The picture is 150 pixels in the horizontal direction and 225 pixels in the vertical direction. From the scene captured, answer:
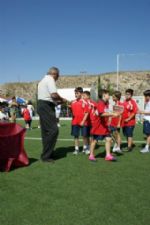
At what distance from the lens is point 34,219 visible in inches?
156

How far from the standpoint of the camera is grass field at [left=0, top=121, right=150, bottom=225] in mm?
3992

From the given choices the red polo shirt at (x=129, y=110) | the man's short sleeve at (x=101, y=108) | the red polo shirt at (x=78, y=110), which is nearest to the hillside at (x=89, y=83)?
the red polo shirt at (x=129, y=110)

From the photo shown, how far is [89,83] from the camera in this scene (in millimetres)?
96250

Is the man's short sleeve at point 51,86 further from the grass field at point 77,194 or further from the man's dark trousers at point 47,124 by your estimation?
the grass field at point 77,194

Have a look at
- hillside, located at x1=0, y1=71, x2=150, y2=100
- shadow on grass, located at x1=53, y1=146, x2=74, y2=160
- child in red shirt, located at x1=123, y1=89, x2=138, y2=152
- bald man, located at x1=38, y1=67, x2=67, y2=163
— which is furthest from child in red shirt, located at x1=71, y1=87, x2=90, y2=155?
hillside, located at x1=0, y1=71, x2=150, y2=100

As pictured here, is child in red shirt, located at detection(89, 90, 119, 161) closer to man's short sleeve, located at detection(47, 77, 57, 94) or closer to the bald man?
the bald man

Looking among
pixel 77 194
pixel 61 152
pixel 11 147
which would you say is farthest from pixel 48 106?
pixel 77 194

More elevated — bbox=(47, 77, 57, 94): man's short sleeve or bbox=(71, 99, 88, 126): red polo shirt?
bbox=(47, 77, 57, 94): man's short sleeve

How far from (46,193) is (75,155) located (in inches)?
142

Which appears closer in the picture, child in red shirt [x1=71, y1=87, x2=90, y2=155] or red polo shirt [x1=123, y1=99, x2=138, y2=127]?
child in red shirt [x1=71, y1=87, x2=90, y2=155]

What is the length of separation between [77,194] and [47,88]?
307 centimetres

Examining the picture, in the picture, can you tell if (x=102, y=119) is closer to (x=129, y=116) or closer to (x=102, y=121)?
(x=102, y=121)

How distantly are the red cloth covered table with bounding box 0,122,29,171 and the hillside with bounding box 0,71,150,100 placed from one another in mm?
82026

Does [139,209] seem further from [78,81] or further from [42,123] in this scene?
[78,81]
